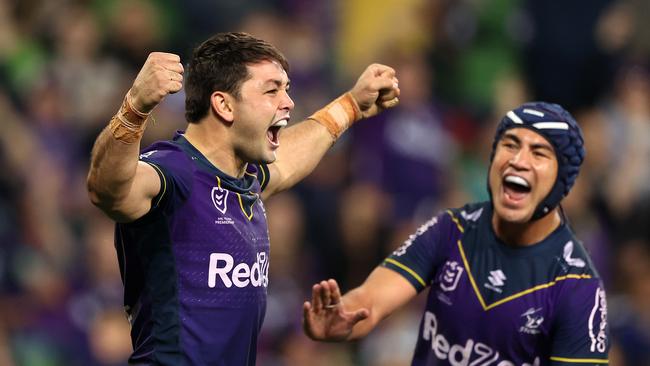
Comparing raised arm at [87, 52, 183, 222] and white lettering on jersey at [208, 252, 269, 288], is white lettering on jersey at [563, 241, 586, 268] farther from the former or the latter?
raised arm at [87, 52, 183, 222]

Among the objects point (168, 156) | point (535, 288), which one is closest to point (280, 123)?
point (168, 156)

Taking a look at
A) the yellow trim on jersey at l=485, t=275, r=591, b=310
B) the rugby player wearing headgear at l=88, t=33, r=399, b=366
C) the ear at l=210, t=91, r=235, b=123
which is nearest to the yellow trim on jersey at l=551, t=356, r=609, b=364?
the yellow trim on jersey at l=485, t=275, r=591, b=310

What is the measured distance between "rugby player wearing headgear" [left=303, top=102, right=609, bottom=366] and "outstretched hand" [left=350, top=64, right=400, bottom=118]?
0.59m

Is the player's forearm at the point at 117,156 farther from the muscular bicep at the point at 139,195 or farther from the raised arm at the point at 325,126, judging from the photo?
the raised arm at the point at 325,126

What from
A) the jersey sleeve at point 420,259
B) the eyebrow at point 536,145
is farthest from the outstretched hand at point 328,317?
the eyebrow at point 536,145

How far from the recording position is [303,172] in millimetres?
6371

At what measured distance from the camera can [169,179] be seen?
5.17 m

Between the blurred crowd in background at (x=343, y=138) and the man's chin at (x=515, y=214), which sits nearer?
the man's chin at (x=515, y=214)

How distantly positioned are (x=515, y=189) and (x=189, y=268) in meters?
1.68

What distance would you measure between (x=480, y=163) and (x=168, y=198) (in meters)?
6.45

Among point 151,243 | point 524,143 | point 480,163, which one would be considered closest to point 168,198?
point 151,243

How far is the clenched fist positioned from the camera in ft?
15.7

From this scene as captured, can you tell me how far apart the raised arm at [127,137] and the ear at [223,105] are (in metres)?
0.58

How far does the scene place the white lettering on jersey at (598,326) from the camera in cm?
584
